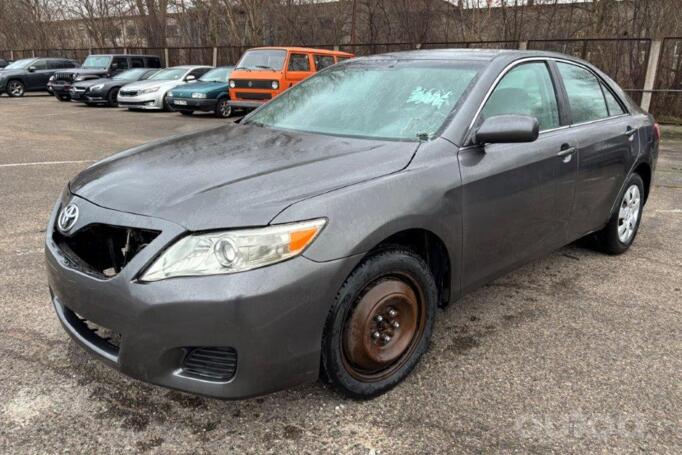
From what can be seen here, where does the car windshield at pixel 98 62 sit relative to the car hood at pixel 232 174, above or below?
above

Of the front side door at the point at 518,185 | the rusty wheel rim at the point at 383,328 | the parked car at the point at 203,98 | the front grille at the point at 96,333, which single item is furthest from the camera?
the parked car at the point at 203,98

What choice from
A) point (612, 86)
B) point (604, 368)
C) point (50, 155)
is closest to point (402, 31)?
point (50, 155)

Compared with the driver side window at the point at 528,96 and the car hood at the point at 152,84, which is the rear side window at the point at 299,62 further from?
the driver side window at the point at 528,96

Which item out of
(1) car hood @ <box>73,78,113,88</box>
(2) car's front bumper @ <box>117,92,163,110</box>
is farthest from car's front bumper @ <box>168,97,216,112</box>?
(1) car hood @ <box>73,78,113,88</box>

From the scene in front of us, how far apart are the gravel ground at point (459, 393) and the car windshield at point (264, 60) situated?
1037 cm

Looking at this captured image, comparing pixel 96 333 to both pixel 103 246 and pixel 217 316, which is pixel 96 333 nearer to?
pixel 103 246

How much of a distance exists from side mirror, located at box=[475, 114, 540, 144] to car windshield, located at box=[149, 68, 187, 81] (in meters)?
15.8

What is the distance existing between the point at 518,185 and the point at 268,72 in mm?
11363

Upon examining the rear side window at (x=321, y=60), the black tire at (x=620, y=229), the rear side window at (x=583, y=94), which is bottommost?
the black tire at (x=620, y=229)

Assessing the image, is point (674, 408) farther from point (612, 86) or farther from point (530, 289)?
point (612, 86)

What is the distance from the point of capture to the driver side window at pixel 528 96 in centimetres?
310

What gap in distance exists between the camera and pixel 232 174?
2412 millimetres

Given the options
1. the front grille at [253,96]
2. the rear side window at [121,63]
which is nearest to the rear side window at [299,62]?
the front grille at [253,96]

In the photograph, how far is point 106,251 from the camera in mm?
2404
